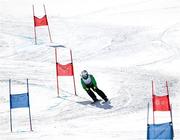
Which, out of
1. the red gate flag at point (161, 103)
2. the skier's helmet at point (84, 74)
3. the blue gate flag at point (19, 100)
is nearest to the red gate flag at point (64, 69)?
the skier's helmet at point (84, 74)

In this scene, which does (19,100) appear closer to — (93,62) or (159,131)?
(159,131)

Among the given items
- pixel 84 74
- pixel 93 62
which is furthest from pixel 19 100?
pixel 93 62

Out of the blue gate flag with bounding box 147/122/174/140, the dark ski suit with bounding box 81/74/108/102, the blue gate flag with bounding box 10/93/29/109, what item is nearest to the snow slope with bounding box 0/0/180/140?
the dark ski suit with bounding box 81/74/108/102

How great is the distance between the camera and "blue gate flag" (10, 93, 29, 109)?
16.6 metres

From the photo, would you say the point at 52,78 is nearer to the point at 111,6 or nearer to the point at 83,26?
the point at 83,26

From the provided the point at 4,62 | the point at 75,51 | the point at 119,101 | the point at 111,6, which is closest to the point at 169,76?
the point at 119,101

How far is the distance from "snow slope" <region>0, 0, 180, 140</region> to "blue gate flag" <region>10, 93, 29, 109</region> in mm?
930

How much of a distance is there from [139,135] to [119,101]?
3958mm

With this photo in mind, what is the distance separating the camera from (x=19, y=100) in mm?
16734

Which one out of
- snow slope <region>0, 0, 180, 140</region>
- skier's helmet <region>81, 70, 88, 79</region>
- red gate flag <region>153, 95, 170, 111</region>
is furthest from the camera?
skier's helmet <region>81, 70, 88, 79</region>

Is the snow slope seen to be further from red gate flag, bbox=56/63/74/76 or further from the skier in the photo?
red gate flag, bbox=56/63/74/76

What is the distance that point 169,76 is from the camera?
22906 mm

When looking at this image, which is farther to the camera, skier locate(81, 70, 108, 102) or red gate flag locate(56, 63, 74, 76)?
red gate flag locate(56, 63, 74, 76)

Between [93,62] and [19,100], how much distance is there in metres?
9.04
